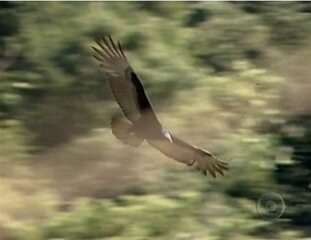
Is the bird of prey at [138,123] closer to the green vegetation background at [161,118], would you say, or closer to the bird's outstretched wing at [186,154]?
the bird's outstretched wing at [186,154]

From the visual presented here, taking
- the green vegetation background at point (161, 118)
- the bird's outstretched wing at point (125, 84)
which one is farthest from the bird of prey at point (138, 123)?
the green vegetation background at point (161, 118)

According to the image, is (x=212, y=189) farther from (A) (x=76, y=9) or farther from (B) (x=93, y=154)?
(A) (x=76, y=9)

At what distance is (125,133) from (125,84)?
0.06m

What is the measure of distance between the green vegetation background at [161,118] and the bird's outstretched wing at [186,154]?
5.71 feet

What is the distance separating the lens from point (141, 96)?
1.14 m

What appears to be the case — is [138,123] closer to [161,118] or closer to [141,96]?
[141,96]

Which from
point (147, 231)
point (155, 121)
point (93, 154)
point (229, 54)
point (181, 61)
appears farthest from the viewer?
point (229, 54)

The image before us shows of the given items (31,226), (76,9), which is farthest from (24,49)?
(31,226)

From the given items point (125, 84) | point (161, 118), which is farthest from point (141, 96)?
point (161, 118)

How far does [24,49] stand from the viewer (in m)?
3.62

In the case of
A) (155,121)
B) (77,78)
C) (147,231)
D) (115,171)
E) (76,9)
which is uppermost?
(76,9)

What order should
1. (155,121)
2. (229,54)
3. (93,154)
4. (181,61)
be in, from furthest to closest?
1. (229,54)
2. (181,61)
3. (93,154)
4. (155,121)

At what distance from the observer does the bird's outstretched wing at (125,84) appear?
1.11 m

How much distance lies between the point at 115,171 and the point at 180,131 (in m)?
0.31
